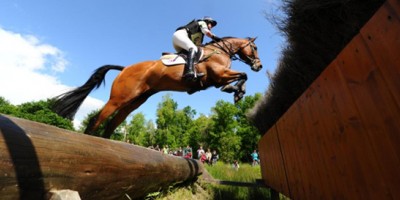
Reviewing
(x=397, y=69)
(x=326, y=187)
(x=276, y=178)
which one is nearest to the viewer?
(x=397, y=69)

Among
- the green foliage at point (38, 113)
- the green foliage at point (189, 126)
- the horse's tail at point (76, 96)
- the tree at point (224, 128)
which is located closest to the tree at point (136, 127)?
the green foliage at point (189, 126)

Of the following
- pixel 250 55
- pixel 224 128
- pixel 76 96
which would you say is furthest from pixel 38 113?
pixel 250 55

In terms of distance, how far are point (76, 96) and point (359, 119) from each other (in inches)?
206

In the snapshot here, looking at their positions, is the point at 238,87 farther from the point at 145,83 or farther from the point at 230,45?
the point at 145,83

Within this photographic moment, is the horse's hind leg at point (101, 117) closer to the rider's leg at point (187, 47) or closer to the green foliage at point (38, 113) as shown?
the rider's leg at point (187, 47)

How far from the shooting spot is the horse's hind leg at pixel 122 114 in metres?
5.36

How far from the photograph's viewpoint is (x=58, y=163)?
136 centimetres

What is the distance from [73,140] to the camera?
4.99 ft

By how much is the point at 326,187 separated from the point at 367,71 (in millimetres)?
1002

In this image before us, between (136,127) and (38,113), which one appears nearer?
(38,113)

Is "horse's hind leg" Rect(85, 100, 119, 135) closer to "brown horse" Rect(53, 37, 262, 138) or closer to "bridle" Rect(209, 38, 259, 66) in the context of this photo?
"brown horse" Rect(53, 37, 262, 138)

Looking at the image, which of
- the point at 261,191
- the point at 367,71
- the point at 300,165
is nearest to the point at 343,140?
the point at 367,71

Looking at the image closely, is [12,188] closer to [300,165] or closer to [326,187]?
[326,187]

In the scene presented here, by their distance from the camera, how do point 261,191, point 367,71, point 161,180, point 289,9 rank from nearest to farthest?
point 367,71 → point 289,9 → point 161,180 → point 261,191
